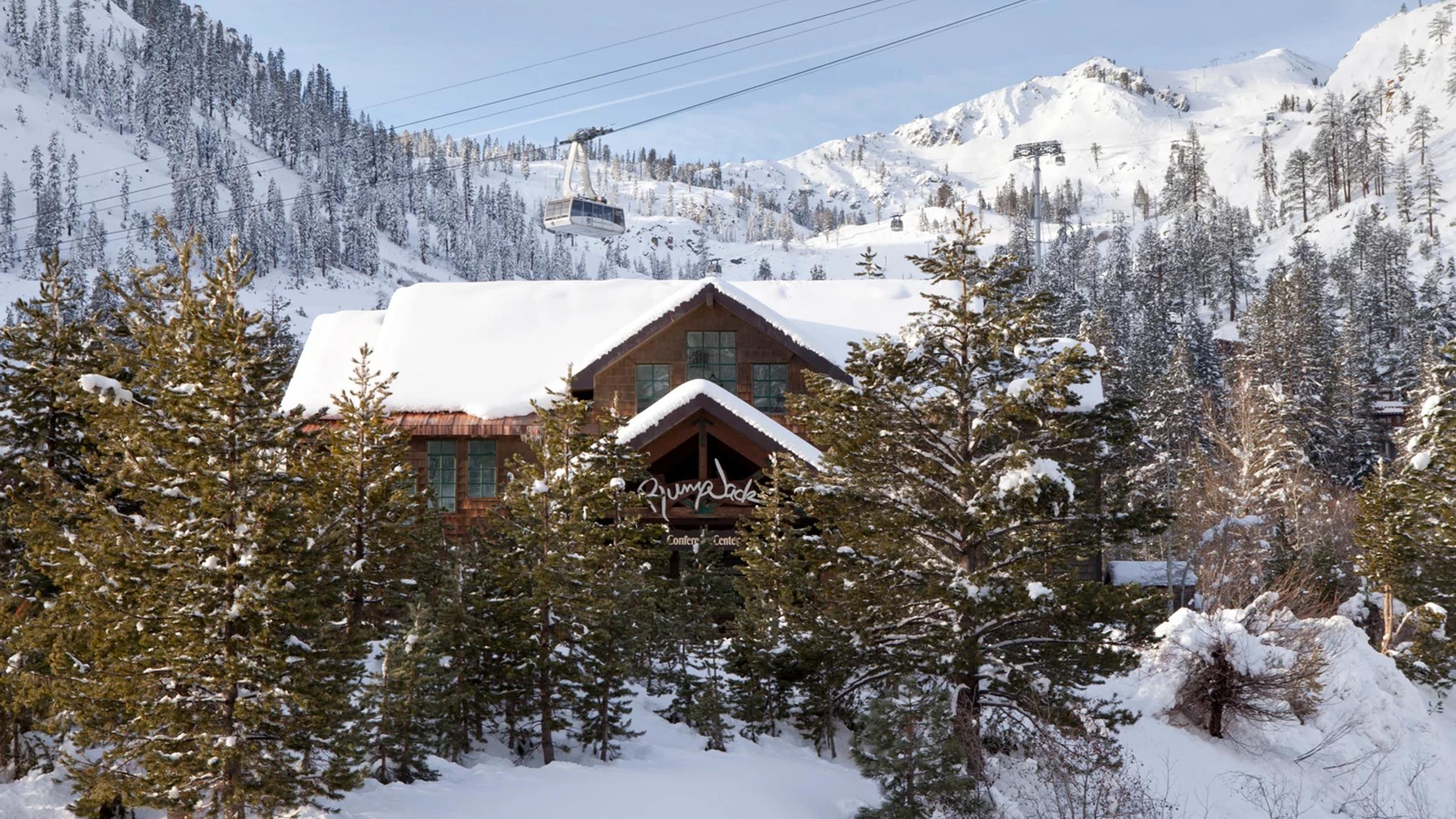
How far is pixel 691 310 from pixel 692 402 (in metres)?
3.45

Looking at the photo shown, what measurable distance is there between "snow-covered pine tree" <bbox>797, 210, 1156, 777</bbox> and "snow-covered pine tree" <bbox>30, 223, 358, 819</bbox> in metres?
7.36

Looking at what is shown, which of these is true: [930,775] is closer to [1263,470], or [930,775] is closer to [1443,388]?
[1263,470]

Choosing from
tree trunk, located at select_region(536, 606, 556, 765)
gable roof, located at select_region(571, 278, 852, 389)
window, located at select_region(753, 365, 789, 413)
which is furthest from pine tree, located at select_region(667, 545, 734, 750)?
gable roof, located at select_region(571, 278, 852, 389)

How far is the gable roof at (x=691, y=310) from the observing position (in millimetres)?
23188

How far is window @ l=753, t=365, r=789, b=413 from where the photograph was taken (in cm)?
2453

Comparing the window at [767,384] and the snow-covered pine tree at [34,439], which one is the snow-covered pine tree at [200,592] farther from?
the window at [767,384]

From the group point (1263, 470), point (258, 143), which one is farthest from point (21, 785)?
point (258, 143)

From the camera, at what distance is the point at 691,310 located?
23.7 metres

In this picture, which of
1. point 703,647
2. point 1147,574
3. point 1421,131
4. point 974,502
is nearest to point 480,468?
point 703,647

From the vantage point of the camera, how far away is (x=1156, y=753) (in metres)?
17.2

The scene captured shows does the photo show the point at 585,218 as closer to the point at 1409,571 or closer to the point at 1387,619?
the point at 1409,571

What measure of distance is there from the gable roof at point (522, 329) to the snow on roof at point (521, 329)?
34 millimetres

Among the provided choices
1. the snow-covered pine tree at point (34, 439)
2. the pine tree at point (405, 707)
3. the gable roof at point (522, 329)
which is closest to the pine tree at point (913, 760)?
the pine tree at point (405, 707)

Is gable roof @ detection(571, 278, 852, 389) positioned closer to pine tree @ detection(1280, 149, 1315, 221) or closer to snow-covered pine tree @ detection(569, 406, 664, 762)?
snow-covered pine tree @ detection(569, 406, 664, 762)
